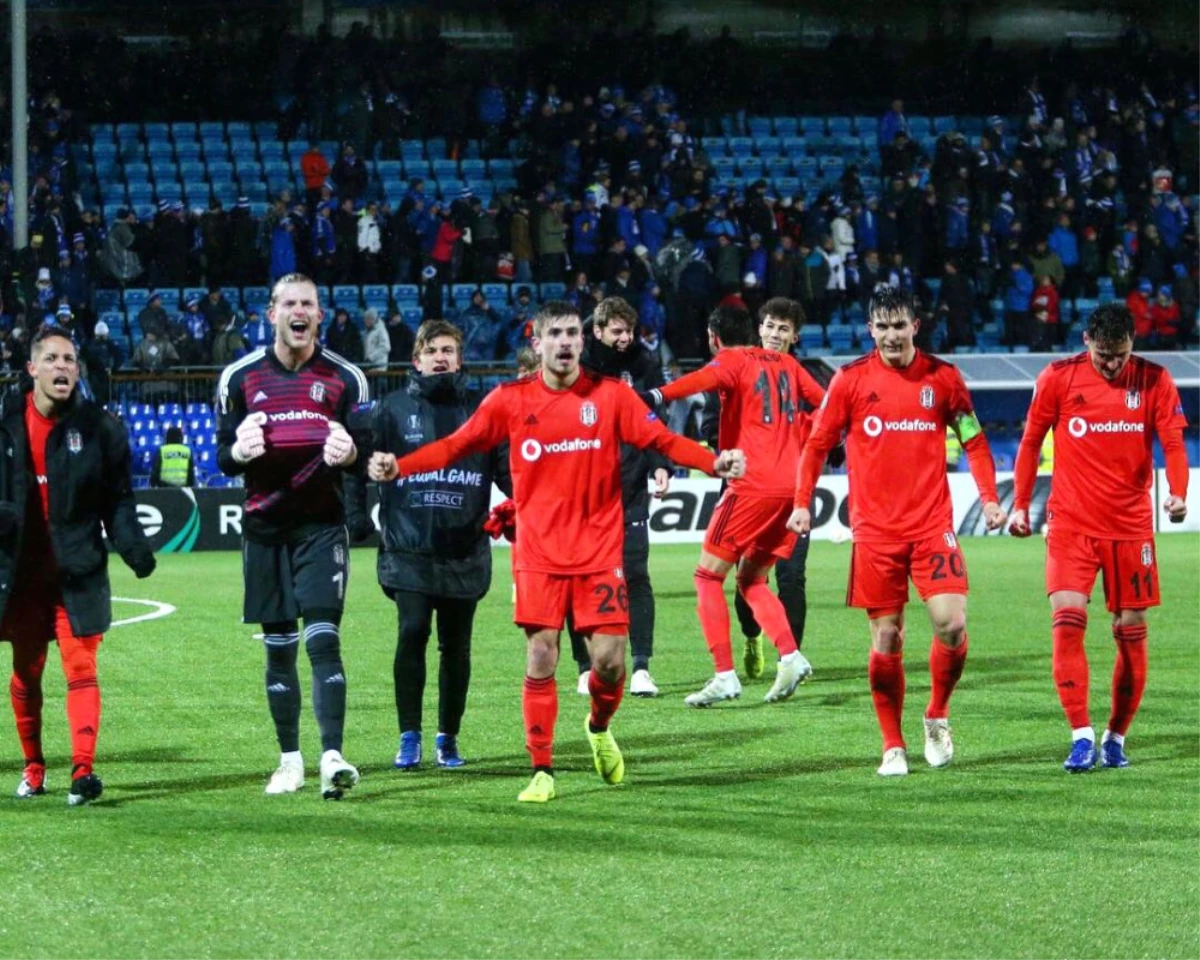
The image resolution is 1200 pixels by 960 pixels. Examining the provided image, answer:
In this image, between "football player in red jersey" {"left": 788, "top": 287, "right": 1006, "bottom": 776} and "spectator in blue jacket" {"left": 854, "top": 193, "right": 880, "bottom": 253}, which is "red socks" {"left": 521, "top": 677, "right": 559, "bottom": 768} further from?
"spectator in blue jacket" {"left": 854, "top": 193, "right": 880, "bottom": 253}

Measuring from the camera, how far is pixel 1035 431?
8188 mm

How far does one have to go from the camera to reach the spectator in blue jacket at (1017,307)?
96.6 feet

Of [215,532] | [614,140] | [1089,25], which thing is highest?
[1089,25]

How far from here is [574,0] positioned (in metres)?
36.1

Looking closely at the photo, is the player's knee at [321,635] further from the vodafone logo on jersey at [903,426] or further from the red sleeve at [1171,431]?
the red sleeve at [1171,431]

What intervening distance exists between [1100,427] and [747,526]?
2.64 metres

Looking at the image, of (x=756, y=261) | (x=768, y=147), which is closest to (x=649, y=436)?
(x=756, y=261)

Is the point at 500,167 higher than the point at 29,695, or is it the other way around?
the point at 500,167

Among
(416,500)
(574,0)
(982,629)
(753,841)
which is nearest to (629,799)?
(753,841)

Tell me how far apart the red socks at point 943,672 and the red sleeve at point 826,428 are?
82 centimetres

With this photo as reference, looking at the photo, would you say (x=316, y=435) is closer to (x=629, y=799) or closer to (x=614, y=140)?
(x=629, y=799)

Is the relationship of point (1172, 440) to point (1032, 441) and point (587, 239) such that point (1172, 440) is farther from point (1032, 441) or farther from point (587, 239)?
point (587, 239)

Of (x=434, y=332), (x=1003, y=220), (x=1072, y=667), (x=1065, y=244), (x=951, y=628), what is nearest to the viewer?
(x=951, y=628)

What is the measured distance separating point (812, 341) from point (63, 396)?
2266cm
